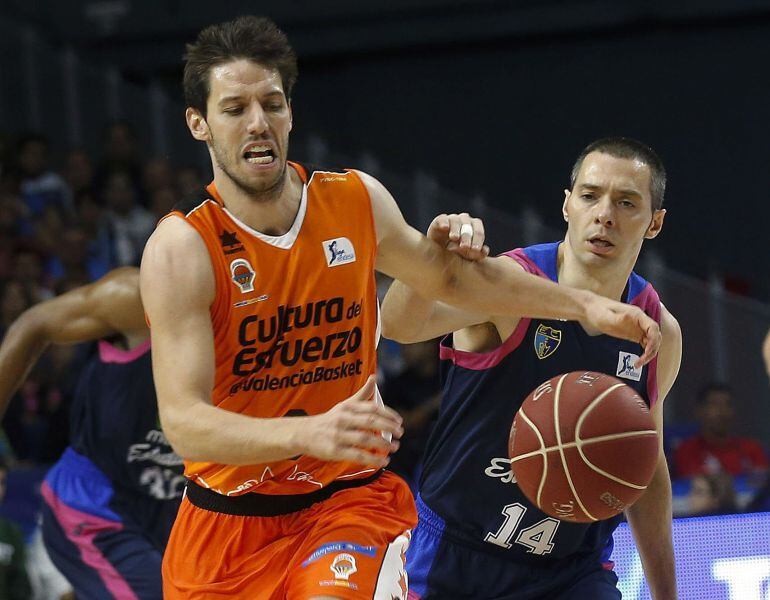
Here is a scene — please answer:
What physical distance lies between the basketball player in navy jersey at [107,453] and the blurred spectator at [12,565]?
1.54 m

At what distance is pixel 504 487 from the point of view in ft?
13.8

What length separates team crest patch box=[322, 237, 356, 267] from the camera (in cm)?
366

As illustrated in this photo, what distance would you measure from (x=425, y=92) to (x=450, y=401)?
11.1 m

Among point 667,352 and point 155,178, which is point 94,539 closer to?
point 667,352

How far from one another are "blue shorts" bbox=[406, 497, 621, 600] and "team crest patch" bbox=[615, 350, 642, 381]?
2.16 feet

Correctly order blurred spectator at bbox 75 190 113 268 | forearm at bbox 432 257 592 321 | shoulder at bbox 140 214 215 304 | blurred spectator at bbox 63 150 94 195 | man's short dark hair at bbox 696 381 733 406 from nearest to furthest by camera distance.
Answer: shoulder at bbox 140 214 215 304
forearm at bbox 432 257 592 321
man's short dark hair at bbox 696 381 733 406
blurred spectator at bbox 75 190 113 268
blurred spectator at bbox 63 150 94 195

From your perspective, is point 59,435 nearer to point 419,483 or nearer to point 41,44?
point 419,483

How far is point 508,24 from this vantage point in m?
14.3

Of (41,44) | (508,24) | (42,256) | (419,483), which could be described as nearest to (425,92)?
(508,24)

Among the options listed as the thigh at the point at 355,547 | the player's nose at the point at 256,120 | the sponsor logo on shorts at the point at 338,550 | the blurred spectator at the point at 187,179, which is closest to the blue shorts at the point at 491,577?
the thigh at the point at 355,547

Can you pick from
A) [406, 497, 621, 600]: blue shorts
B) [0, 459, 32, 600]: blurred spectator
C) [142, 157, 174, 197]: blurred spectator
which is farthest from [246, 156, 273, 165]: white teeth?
[142, 157, 174, 197]: blurred spectator

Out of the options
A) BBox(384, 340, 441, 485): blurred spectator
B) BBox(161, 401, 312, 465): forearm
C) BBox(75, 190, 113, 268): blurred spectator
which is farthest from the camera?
BBox(75, 190, 113, 268): blurred spectator

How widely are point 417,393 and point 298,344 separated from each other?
5.14 meters

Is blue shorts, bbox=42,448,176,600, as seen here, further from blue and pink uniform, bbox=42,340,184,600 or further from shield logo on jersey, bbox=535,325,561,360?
shield logo on jersey, bbox=535,325,561,360
